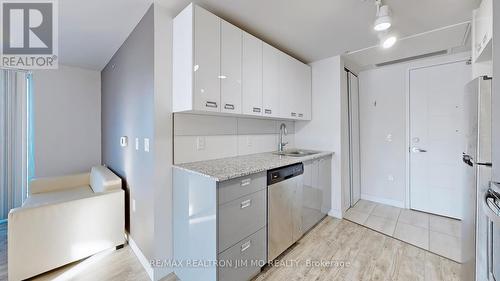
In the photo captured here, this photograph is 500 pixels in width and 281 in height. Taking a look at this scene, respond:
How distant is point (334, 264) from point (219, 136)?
5.44 ft

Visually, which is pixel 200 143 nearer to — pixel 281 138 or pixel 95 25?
pixel 281 138

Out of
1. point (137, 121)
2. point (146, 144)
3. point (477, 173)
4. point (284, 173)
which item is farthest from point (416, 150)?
point (137, 121)

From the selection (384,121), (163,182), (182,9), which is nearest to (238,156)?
(163,182)

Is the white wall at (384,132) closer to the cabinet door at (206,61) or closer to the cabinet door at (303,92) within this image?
the cabinet door at (303,92)

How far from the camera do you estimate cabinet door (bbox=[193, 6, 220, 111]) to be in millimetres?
1555

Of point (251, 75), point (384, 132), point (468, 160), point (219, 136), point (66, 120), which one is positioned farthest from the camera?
point (384, 132)

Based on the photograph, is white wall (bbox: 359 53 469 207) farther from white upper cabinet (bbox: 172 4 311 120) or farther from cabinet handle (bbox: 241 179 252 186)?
cabinet handle (bbox: 241 179 252 186)

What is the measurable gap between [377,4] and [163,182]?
233 cm

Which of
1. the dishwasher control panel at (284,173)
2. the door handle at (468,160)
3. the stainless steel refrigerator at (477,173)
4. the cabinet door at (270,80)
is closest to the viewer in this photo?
the stainless steel refrigerator at (477,173)

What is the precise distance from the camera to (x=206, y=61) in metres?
1.62

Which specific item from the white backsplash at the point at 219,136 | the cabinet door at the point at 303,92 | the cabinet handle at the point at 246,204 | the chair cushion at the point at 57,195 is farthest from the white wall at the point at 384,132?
the chair cushion at the point at 57,195

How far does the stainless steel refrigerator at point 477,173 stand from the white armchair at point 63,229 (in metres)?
2.89

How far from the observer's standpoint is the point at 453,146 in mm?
2717

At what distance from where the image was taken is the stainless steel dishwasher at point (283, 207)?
1753 mm
